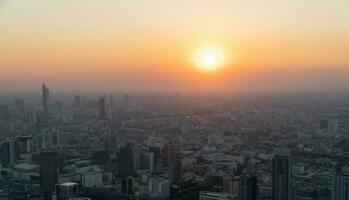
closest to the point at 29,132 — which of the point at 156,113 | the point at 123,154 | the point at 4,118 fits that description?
the point at 4,118

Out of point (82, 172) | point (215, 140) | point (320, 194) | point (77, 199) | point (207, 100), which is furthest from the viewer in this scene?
point (207, 100)


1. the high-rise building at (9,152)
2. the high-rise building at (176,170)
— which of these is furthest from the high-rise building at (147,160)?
the high-rise building at (9,152)

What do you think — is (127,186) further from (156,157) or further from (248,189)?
(248,189)

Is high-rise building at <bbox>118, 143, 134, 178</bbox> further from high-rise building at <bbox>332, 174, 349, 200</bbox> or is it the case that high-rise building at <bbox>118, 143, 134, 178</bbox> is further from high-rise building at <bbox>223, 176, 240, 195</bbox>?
high-rise building at <bbox>332, 174, 349, 200</bbox>

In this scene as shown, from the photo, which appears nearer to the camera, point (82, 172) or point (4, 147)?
point (82, 172)

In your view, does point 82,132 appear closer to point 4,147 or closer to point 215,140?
point 4,147

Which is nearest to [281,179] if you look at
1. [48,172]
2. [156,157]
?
[156,157]
